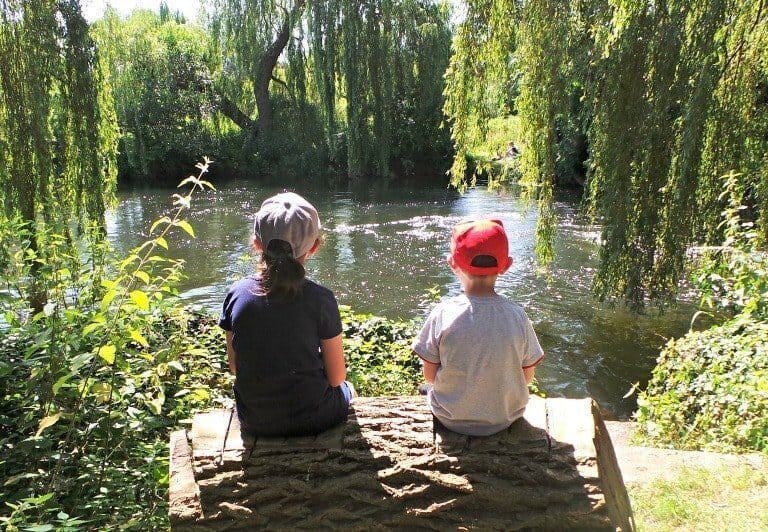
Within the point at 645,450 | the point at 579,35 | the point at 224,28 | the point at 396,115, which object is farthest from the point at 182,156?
the point at 645,450

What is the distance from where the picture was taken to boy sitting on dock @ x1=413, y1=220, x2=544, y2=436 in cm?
244

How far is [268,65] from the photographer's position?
20344mm

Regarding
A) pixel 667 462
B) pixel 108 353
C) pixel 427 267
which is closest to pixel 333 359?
pixel 108 353

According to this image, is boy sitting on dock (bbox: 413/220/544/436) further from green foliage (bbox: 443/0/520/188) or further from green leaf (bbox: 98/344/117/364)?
green foliage (bbox: 443/0/520/188)

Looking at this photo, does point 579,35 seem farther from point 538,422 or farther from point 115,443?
point 115,443

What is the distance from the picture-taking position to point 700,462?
11.4 feet

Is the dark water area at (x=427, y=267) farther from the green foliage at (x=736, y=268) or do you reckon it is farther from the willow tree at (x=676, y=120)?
the willow tree at (x=676, y=120)

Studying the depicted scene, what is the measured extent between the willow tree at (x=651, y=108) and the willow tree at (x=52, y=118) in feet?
11.2

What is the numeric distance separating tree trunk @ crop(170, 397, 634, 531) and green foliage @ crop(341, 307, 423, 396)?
2201 millimetres

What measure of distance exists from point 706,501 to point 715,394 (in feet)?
4.89

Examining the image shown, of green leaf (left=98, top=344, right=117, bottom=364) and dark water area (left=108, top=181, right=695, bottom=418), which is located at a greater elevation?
green leaf (left=98, top=344, right=117, bottom=364)

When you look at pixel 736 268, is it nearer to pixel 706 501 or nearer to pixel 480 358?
pixel 706 501

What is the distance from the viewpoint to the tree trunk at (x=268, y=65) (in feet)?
61.1

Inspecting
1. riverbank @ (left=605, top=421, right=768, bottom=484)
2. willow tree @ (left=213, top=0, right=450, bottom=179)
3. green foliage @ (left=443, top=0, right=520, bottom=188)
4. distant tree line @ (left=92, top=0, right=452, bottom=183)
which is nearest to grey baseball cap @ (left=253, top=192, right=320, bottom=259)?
riverbank @ (left=605, top=421, right=768, bottom=484)
